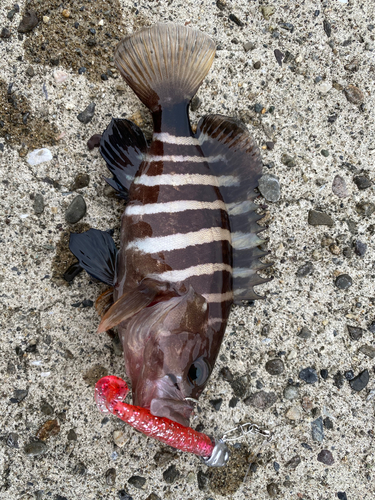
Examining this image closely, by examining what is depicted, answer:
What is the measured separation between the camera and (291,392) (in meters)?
2.21

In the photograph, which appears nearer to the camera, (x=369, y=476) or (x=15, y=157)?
(x=15, y=157)

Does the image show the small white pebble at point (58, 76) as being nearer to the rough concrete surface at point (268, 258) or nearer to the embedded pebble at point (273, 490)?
the rough concrete surface at point (268, 258)

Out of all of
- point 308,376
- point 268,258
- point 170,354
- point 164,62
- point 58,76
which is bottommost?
point 308,376

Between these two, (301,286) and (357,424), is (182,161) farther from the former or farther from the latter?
(357,424)

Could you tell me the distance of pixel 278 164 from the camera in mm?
2273

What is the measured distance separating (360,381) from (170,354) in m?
1.21

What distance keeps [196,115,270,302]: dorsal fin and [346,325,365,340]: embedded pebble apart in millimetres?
677

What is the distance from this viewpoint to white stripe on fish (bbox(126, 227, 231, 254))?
1.82 m

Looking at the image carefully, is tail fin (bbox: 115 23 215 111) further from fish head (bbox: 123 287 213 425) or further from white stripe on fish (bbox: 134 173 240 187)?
fish head (bbox: 123 287 213 425)

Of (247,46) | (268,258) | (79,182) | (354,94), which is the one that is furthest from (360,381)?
(247,46)

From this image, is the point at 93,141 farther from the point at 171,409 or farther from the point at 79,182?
the point at 171,409

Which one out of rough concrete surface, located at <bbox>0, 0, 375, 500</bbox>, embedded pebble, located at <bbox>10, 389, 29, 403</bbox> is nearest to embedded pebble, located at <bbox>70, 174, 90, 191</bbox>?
rough concrete surface, located at <bbox>0, 0, 375, 500</bbox>

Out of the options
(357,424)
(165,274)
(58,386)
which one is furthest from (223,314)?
(357,424)

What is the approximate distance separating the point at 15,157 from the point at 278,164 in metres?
1.42
